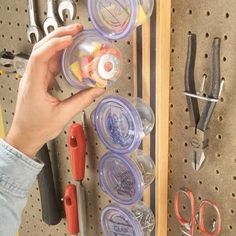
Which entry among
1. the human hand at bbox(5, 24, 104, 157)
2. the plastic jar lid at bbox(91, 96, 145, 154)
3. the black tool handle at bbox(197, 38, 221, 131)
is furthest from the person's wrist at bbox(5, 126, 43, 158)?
the black tool handle at bbox(197, 38, 221, 131)

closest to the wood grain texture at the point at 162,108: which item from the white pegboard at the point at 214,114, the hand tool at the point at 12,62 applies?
the white pegboard at the point at 214,114

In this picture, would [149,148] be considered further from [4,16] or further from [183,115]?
[4,16]

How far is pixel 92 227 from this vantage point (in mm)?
768

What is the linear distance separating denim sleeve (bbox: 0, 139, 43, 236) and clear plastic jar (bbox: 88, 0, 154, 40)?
19 centimetres

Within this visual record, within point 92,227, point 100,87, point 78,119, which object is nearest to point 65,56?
point 100,87

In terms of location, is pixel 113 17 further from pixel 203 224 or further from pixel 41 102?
pixel 203 224

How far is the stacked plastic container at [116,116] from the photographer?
0.52 m

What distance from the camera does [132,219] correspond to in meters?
0.64

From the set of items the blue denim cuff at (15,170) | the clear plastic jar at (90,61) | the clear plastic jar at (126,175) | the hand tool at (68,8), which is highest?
the hand tool at (68,8)

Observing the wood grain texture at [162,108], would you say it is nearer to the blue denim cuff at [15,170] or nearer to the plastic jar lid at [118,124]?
the plastic jar lid at [118,124]

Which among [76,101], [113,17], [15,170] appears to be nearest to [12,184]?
[15,170]

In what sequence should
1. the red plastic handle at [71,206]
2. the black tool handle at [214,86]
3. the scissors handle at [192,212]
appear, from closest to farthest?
1. the black tool handle at [214,86]
2. the scissors handle at [192,212]
3. the red plastic handle at [71,206]

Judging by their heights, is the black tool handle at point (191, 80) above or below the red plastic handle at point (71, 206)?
above

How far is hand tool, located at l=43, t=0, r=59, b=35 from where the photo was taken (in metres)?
0.62
